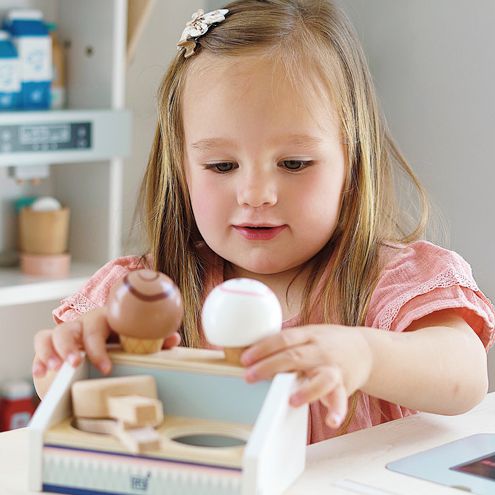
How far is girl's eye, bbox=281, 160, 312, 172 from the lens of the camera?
116 centimetres

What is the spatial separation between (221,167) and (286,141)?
9 cm

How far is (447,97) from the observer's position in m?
2.08

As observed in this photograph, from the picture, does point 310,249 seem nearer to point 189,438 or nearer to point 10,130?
point 189,438

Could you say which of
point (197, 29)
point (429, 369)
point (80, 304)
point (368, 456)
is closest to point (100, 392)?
point (368, 456)

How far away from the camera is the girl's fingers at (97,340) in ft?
2.69

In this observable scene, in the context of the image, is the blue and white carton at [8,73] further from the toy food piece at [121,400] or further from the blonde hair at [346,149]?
the toy food piece at [121,400]

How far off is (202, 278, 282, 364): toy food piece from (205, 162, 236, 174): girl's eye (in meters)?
0.38

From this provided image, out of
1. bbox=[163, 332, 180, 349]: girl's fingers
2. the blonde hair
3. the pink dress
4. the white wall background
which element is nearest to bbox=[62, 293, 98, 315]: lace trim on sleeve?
the pink dress

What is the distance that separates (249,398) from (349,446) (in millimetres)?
188

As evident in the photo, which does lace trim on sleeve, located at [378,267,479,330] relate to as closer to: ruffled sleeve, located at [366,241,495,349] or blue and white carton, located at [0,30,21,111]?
ruffled sleeve, located at [366,241,495,349]

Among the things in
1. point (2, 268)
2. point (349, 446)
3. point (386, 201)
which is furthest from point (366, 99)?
point (2, 268)

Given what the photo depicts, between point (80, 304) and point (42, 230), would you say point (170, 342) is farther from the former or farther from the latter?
point (42, 230)

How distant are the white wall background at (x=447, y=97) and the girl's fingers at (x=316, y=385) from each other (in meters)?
1.22

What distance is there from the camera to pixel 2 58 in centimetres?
208
